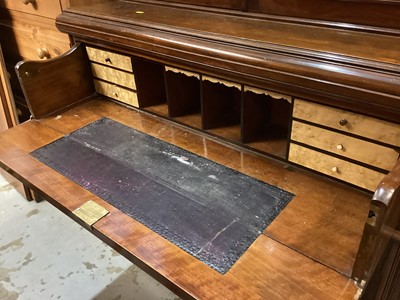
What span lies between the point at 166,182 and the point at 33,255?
108 centimetres

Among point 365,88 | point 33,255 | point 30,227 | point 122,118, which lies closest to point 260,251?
point 365,88

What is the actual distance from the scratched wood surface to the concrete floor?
0.72 meters

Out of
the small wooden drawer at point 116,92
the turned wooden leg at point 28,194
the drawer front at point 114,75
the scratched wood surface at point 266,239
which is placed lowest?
the turned wooden leg at point 28,194

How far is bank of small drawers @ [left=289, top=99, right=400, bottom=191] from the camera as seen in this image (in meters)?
0.80

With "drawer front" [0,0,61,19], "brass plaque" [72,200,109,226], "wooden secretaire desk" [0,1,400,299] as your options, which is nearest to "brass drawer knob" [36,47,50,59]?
"drawer front" [0,0,61,19]

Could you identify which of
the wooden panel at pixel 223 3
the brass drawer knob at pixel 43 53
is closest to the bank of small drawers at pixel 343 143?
the wooden panel at pixel 223 3

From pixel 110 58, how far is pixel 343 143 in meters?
0.84

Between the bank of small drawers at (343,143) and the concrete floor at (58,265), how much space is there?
36.6 inches

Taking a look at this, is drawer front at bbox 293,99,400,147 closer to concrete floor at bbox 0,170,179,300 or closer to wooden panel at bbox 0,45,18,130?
concrete floor at bbox 0,170,179,300

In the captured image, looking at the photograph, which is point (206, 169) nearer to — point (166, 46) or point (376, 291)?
point (166, 46)

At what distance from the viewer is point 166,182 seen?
38.4 inches

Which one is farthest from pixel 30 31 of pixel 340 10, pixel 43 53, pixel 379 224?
pixel 379 224

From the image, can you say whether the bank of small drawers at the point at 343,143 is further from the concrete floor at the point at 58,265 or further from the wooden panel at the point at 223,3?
the concrete floor at the point at 58,265

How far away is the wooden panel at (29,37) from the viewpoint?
151 centimetres
